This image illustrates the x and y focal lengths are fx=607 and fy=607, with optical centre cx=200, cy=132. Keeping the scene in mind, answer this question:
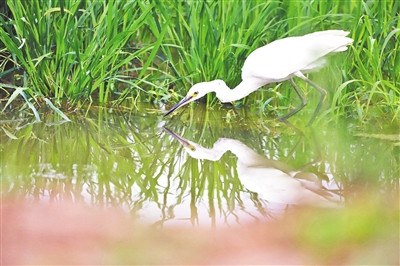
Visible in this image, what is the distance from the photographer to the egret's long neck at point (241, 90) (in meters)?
3.64

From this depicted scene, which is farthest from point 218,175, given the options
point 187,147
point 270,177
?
point 187,147

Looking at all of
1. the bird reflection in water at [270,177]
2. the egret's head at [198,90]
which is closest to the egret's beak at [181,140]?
the bird reflection in water at [270,177]

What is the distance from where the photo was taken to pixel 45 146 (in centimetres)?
305

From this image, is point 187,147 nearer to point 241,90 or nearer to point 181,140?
point 181,140

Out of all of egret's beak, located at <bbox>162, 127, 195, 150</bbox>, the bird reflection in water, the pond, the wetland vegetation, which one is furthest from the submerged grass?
the bird reflection in water

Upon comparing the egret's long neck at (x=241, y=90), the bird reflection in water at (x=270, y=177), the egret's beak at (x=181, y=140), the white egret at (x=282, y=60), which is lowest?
the bird reflection in water at (x=270, y=177)

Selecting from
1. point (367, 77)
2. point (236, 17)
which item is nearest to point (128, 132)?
point (236, 17)

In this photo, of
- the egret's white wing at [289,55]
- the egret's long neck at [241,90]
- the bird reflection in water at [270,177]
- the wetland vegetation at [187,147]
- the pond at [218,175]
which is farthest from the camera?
the egret's long neck at [241,90]

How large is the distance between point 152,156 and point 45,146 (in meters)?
0.54

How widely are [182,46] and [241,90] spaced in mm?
695

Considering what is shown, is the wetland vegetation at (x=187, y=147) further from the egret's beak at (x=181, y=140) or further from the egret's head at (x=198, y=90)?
the egret's head at (x=198, y=90)

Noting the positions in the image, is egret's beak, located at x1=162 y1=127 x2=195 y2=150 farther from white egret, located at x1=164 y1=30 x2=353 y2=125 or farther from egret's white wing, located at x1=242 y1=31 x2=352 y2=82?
egret's white wing, located at x1=242 y1=31 x2=352 y2=82

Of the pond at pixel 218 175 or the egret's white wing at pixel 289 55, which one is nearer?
the pond at pixel 218 175

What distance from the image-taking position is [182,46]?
414 centimetres
